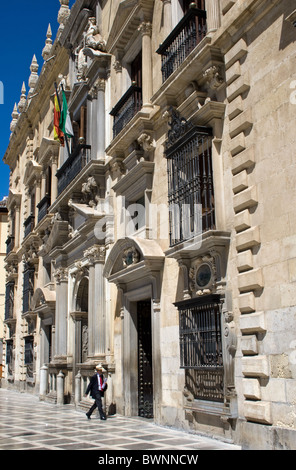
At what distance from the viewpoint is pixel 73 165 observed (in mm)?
16047

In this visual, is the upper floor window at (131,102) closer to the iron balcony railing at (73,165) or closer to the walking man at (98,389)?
the iron balcony railing at (73,165)

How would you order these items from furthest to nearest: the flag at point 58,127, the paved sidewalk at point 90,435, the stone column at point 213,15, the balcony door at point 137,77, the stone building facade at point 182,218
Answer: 1. the flag at point 58,127
2. the balcony door at point 137,77
3. the stone column at point 213,15
4. the paved sidewalk at point 90,435
5. the stone building facade at point 182,218

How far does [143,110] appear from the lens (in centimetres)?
1134

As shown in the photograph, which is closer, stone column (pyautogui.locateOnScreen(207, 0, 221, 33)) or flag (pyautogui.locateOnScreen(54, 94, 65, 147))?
stone column (pyautogui.locateOnScreen(207, 0, 221, 33))

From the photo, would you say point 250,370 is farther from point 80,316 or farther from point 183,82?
point 80,316

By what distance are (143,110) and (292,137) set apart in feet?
16.8

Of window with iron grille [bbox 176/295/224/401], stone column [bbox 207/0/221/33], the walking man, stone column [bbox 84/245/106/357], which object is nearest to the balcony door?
stone column [bbox 207/0/221/33]

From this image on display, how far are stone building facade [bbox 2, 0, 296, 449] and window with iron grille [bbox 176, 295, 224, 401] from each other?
0.03 meters

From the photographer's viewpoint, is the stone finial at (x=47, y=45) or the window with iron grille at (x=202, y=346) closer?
the window with iron grille at (x=202, y=346)

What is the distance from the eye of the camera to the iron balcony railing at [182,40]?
372 inches

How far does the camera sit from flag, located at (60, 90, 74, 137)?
53.0 feet

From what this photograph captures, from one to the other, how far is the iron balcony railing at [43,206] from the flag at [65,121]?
150 inches

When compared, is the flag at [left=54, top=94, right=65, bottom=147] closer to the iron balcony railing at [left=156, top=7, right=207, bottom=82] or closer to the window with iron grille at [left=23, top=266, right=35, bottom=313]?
the window with iron grille at [left=23, top=266, right=35, bottom=313]

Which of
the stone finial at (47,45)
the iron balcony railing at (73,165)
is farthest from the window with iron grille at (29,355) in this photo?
the stone finial at (47,45)
